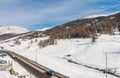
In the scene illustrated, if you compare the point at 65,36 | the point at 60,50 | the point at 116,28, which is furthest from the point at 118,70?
the point at 65,36

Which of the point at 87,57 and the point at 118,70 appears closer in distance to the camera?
the point at 118,70

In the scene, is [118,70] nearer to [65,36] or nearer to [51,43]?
[51,43]

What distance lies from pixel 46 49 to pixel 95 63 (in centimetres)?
6204

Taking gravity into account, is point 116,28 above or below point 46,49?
above

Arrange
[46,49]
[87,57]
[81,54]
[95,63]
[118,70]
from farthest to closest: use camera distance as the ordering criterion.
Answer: [46,49], [81,54], [87,57], [95,63], [118,70]

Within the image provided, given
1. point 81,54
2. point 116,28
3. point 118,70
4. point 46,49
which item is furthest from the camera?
point 116,28

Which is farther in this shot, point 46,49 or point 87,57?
point 46,49

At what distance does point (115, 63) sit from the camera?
74.1m

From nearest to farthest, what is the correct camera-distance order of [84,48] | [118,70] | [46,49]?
[118,70], [84,48], [46,49]

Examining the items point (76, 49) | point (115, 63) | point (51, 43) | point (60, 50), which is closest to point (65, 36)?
point (51, 43)

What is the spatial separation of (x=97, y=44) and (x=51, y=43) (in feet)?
146

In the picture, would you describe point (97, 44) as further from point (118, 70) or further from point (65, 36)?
point (65, 36)

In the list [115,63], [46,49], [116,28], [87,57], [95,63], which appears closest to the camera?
[115,63]

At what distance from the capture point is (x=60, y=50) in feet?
402
